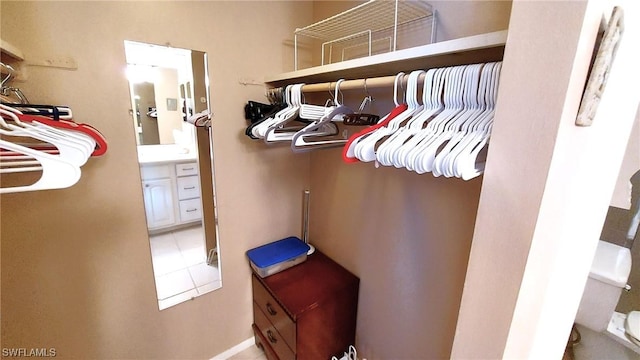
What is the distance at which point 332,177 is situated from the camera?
151 cm

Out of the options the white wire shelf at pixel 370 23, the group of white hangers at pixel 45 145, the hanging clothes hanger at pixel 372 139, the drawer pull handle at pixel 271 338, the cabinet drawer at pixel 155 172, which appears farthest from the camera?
the drawer pull handle at pixel 271 338

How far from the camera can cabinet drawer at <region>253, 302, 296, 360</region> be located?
4.45 ft

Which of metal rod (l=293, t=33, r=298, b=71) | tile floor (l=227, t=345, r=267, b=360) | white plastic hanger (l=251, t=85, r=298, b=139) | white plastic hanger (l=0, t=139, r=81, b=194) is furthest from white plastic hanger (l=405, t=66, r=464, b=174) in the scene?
tile floor (l=227, t=345, r=267, b=360)

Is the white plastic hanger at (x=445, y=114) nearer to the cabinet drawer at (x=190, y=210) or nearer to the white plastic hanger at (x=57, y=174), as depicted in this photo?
the white plastic hanger at (x=57, y=174)

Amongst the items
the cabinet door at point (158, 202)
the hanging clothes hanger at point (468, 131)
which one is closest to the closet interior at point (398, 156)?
the hanging clothes hanger at point (468, 131)

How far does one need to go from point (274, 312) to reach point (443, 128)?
125 cm

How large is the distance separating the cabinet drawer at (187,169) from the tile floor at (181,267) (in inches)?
12.3

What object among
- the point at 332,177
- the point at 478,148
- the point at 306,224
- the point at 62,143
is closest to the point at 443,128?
the point at 478,148

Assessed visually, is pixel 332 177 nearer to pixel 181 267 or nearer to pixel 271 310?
pixel 271 310

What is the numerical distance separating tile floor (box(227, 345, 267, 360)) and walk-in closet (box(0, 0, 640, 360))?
0.09ft

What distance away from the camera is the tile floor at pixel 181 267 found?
134 centimetres

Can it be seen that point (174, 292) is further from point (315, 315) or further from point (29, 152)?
point (29, 152)

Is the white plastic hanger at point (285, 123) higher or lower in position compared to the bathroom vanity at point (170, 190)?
higher

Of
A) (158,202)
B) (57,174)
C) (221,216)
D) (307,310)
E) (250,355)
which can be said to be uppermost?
(57,174)
